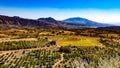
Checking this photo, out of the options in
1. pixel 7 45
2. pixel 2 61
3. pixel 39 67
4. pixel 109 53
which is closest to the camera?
pixel 39 67

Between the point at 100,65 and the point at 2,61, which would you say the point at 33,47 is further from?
the point at 100,65

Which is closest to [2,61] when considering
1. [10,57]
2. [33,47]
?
[10,57]

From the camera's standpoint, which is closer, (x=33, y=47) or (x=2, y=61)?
(x=2, y=61)

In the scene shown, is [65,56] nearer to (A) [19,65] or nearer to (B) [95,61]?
(B) [95,61]

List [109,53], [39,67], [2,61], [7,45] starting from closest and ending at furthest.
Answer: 1. [39,67]
2. [2,61]
3. [109,53]
4. [7,45]

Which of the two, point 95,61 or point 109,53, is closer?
point 95,61

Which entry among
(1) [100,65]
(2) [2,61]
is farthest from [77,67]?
(2) [2,61]

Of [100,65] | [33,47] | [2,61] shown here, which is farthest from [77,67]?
[33,47]

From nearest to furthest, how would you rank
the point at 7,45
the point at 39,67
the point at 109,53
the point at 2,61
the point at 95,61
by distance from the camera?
1. the point at 39,67
2. the point at 2,61
3. the point at 95,61
4. the point at 109,53
5. the point at 7,45
